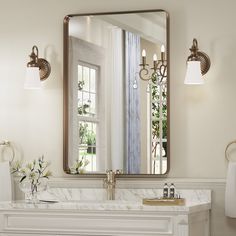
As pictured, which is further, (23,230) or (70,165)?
(70,165)

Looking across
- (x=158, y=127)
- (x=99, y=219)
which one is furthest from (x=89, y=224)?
(x=158, y=127)

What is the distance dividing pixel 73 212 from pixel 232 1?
168cm

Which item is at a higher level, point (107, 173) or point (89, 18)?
point (89, 18)

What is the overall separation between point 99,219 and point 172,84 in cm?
104

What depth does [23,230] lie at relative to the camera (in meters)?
3.96

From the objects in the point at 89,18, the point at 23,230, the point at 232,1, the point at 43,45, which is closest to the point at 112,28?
the point at 89,18

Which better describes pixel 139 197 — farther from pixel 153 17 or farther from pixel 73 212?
pixel 153 17

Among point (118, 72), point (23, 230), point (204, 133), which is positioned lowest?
point (23, 230)

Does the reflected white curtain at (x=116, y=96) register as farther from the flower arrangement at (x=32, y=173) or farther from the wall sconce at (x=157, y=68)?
the flower arrangement at (x=32, y=173)

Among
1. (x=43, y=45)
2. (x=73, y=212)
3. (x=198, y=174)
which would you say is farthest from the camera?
(x=43, y=45)

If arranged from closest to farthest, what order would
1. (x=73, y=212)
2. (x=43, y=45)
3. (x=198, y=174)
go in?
(x=73, y=212), (x=198, y=174), (x=43, y=45)

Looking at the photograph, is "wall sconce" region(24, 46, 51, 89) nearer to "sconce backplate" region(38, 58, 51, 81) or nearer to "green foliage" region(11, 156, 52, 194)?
"sconce backplate" region(38, 58, 51, 81)

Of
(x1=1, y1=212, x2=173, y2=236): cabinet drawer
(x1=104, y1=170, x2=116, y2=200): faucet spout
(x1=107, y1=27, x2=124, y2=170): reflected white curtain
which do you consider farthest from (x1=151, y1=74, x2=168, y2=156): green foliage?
(x1=1, y1=212, x2=173, y2=236): cabinet drawer

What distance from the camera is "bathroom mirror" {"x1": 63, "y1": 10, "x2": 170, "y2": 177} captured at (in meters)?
4.30
